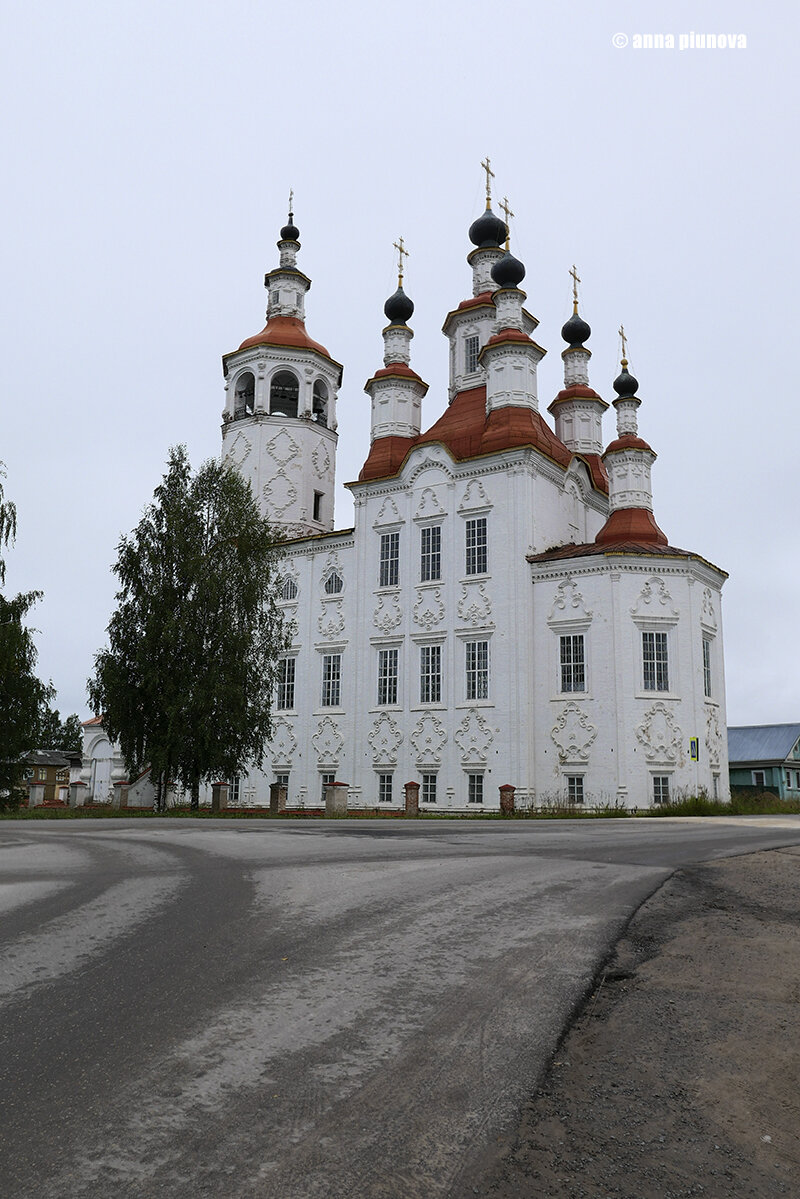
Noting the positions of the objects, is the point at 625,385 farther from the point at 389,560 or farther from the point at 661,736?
the point at 661,736

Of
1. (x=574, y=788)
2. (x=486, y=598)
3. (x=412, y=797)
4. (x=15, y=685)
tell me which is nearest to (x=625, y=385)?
(x=486, y=598)

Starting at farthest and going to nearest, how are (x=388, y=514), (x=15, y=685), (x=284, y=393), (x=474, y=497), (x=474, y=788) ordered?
(x=284, y=393), (x=388, y=514), (x=474, y=497), (x=474, y=788), (x=15, y=685)

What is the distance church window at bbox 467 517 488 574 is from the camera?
34.6 metres

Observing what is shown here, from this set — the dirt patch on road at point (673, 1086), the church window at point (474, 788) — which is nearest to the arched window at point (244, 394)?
the church window at point (474, 788)

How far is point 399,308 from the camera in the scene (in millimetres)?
43375

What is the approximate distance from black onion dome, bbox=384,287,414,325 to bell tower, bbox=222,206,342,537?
3.83m

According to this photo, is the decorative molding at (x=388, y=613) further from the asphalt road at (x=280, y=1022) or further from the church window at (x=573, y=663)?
the asphalt road at (x=280, y=1022)

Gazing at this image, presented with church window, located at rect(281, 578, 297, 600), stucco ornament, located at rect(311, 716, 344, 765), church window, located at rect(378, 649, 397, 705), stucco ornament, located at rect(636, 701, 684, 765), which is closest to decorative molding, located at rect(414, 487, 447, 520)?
church window, located at rect(378, 649, 397, 705)

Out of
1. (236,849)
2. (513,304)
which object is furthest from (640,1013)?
(513,304)

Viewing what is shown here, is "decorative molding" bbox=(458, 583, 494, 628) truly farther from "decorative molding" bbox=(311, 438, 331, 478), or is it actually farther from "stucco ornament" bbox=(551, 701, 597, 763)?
"decorative molding" bbox=(311, 438, 331, 478)

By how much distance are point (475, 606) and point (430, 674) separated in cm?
312

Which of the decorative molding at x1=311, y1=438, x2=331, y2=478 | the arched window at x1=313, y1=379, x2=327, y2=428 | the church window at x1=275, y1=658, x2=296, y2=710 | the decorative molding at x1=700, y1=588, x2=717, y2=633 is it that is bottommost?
the church window at x1=275, y1=658, x2=296, y2=710

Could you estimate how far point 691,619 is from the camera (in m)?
31.9

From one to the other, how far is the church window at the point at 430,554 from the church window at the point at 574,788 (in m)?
9.15
